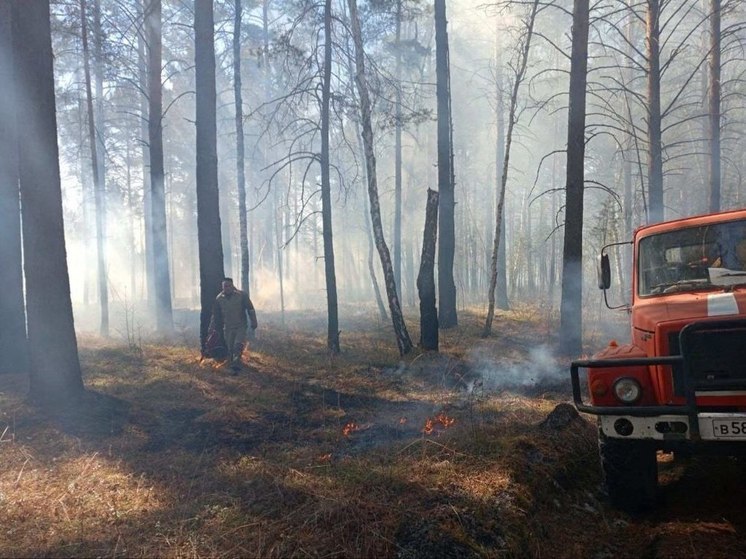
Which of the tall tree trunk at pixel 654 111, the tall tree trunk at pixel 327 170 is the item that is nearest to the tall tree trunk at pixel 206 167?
the tall tree trunk at pixel 327 170

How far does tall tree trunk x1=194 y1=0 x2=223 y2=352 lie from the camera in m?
12.2

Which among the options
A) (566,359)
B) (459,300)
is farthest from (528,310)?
(566,359)

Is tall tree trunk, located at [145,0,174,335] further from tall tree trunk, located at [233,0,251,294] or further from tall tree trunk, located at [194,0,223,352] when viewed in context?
tall tree trunk, located at [194,0,223,352]

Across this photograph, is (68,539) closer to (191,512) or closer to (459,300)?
(191,512)

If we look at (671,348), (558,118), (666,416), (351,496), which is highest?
(558,118)

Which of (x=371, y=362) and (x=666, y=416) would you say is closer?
(x=666, y=416)

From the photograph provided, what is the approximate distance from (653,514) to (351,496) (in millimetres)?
2564

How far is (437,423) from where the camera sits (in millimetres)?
7031

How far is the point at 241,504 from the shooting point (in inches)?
175

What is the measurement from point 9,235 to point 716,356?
1242cm

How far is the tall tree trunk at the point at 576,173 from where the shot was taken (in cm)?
1156

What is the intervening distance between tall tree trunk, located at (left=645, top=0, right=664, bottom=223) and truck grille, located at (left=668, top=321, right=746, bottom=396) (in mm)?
12946

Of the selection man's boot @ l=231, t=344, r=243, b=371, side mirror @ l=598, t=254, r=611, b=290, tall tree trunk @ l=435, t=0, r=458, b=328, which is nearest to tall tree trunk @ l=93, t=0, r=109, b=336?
man's boot @ l=231, t=344, r=243, b=371

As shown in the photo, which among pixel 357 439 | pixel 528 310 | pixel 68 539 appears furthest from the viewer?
pixel 528 310
